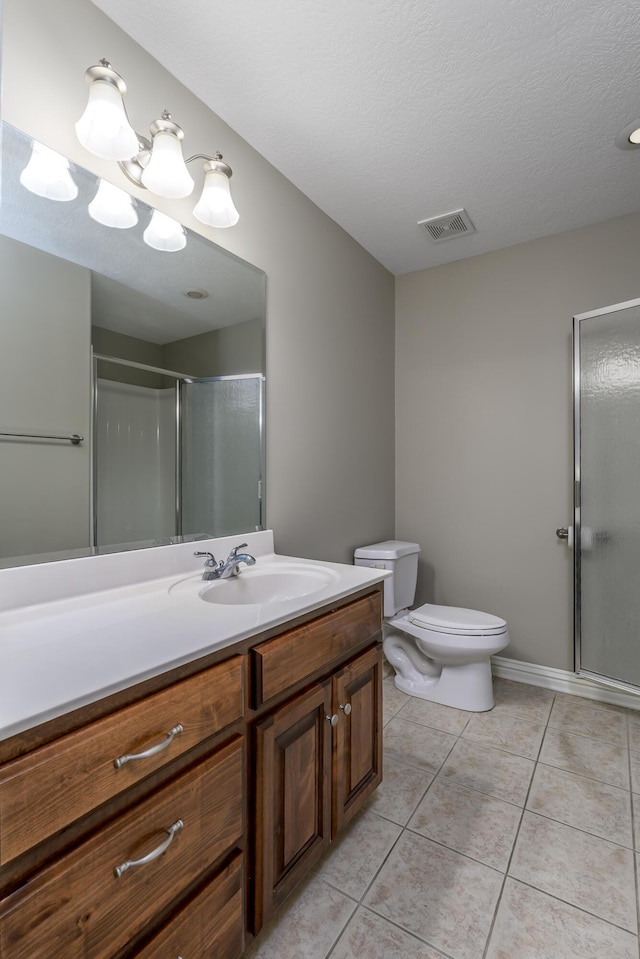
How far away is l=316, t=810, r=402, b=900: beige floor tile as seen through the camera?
4.15 feet

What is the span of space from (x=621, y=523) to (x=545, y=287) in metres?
1.33

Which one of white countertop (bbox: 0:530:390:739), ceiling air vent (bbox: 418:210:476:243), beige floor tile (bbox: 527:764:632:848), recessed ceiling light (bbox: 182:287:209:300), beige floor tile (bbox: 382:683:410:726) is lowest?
beige floor tile (bbox: 527:764:632:848)

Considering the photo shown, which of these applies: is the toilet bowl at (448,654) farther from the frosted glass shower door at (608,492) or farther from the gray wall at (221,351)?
the gray wall at (221,351)

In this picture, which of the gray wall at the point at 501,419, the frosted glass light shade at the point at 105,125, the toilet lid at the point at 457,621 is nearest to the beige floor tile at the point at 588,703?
the gray wall at the point at 501,419

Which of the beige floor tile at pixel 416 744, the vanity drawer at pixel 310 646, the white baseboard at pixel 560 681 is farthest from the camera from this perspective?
the white baseboard at pixel 560 681

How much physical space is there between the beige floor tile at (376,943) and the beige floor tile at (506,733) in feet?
3.14

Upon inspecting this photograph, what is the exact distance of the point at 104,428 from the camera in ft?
4.23

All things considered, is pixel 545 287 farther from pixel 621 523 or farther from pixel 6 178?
pixel 6 178

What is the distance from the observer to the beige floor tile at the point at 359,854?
1264 mm

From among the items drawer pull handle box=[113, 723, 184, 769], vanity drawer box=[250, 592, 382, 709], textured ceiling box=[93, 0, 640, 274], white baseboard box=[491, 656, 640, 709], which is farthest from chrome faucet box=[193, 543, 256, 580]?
white baseboard box=[491, 656, 640, 709]

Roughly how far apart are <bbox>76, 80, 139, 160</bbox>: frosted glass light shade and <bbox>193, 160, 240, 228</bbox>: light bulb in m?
0.30

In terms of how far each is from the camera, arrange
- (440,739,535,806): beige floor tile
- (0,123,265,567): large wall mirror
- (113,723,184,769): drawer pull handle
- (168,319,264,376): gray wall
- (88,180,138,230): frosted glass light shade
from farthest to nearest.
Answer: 1. (440,739,535,806): beige floor tile
2. (168,319,264,376): gray wall
3. (88,180,138,230): frosted glass light shade
4. (0,123,265,567): large wall mirror
5. (113,723,184,769): drawer pull handle

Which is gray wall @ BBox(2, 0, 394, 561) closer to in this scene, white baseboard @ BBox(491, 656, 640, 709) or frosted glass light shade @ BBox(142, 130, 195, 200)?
frosted glass light shade @ BBox(142, 130, 195, 200)

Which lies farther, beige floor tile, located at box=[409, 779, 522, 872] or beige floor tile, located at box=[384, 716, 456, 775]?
beige floor tile, located at box=[384, 716, 456, 775]
